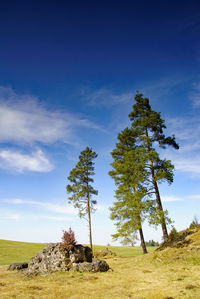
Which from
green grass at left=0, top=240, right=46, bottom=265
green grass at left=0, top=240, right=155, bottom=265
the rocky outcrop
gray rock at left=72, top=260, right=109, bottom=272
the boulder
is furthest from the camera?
green grass at left=0, top=240, right=155, bottom=265

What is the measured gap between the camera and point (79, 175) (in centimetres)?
2970

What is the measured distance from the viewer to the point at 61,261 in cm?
1480

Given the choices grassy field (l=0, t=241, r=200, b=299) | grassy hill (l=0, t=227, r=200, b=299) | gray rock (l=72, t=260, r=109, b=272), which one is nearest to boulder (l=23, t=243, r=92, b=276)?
gray rock (l=72, t=260, r=109, b=272)

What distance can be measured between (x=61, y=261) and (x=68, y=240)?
1567mm

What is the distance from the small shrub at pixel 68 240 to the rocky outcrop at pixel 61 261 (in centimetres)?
23

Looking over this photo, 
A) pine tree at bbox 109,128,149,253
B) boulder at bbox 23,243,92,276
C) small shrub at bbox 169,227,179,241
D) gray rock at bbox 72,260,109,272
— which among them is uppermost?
pine tree at bbox 109,128,149,253

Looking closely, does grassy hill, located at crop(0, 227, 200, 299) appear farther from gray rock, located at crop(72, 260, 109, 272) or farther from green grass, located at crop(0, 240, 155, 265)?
green grass, located at crop(0, 240, 155, 265)

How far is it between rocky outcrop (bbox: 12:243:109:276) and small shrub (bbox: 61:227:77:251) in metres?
0.23

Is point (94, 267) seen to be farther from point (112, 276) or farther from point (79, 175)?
point (79, 175)

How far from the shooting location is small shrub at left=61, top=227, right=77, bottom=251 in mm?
15561

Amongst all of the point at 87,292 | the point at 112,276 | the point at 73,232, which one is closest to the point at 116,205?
the point at 73,232

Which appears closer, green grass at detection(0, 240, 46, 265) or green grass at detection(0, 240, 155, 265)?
green grass at detection(0, 240, 46, 265)

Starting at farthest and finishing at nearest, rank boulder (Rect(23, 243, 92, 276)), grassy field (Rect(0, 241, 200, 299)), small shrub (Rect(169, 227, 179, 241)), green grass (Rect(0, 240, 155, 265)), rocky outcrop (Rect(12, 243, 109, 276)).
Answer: green grass (Rect(0, 240, 155, 265))
small shrub (Rect(169, 227, 179, 241))
boulder (Rect(23, 243, 92, 276))
rocky outcrop (Rect(12, 243, 109, 276))
grassy field (Rect(0, 241, 200, 299))

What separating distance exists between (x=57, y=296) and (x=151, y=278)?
5.53 metres
